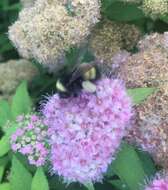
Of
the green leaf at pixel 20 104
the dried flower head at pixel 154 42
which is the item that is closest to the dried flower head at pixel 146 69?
the dried flower head at pixel 154 42

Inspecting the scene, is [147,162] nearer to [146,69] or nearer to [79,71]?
[146,69]

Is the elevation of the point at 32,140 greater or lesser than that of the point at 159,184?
greater

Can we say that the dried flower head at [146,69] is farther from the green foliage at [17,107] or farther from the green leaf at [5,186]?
the green leaf at [5,186]

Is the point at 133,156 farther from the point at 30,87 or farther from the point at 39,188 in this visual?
the point at 30,87

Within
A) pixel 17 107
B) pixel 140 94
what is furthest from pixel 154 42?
pixel 17 107

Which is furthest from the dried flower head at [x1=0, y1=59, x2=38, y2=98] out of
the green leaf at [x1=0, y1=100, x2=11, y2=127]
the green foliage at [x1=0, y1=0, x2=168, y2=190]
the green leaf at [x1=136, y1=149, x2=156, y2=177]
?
the green leaf at [x1=136, y1=149, x2=156, y2=177]

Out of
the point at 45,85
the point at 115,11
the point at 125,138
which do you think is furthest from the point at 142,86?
the point at 45,85
